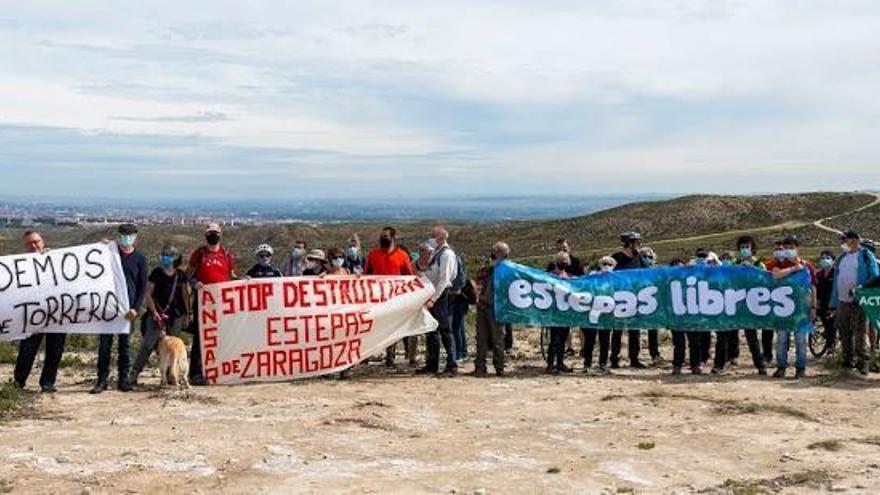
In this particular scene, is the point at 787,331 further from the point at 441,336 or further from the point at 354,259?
the point at 354,259

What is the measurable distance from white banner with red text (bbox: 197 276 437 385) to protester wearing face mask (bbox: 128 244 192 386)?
0.33 meters

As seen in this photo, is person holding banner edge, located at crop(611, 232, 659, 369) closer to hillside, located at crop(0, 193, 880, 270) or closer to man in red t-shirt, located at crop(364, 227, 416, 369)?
man in red t-shirt, located at crop(364, 227, 416, 369)

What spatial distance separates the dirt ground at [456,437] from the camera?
9039 mm

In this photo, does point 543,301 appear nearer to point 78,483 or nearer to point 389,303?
point 389,303

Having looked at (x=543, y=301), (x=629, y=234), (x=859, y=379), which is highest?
(x=629, y=234)

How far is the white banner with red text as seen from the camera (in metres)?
14.1

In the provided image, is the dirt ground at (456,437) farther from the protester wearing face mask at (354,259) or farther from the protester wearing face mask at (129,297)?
the protester wearing face mask at (354,259)

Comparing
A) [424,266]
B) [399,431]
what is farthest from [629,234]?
[399,431]

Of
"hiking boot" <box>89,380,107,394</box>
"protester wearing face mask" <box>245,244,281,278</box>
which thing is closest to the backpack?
"protester wearing face mask" <box>245,244,281,278</box>

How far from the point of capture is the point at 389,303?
49.4 feet

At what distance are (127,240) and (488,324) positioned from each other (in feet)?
18.7

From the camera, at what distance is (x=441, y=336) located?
1542cm

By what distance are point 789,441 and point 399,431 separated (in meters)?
4.36

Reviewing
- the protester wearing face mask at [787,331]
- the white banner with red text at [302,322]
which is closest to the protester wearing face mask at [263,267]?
the white banner with red text at [302,322]
